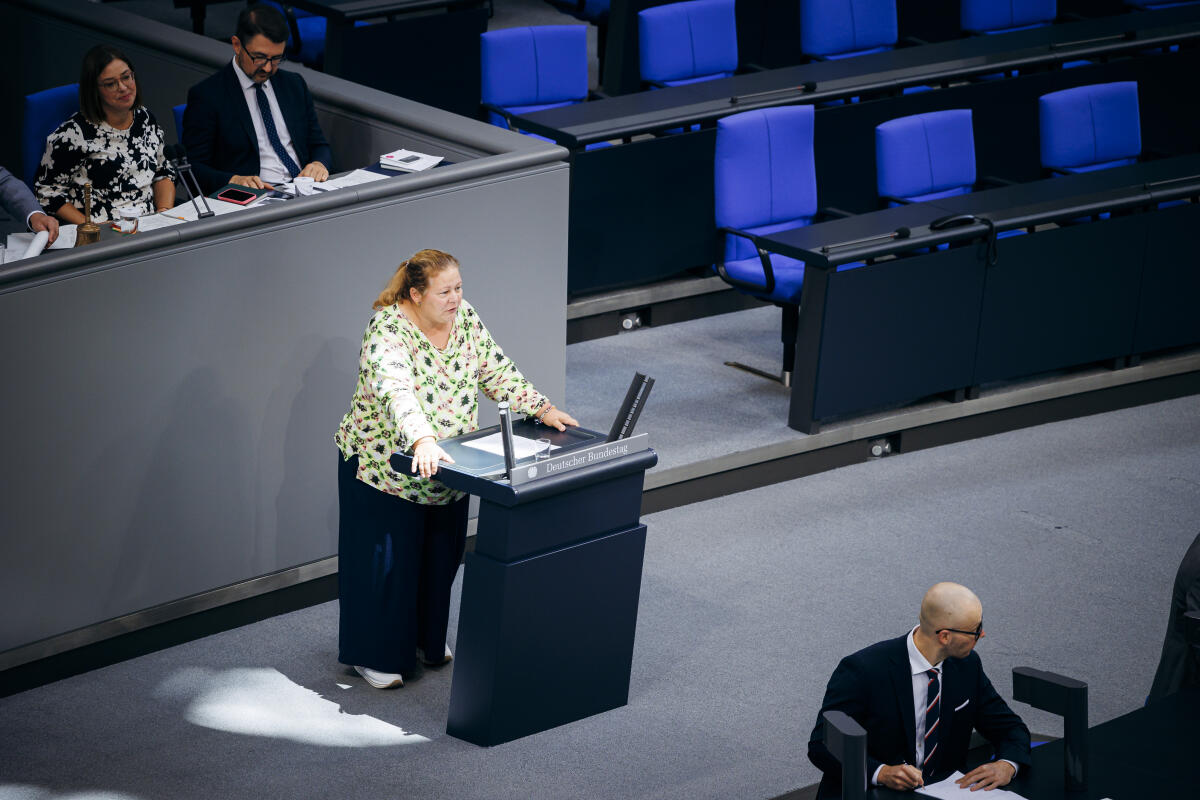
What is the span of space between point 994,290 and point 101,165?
3.59m

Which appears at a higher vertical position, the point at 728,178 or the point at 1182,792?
the point at 728,178

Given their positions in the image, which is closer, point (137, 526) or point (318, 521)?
point (137, 526)

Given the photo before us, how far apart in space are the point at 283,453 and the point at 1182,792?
2.97 meters

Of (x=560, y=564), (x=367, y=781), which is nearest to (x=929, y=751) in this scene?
(x=560, y=564)

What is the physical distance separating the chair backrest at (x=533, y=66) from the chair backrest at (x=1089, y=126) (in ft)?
7.35

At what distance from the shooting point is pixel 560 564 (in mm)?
A: 4922

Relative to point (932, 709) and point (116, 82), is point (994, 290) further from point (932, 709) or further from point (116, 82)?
point (116, 82)

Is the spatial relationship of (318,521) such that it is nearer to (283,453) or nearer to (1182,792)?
(283,453)

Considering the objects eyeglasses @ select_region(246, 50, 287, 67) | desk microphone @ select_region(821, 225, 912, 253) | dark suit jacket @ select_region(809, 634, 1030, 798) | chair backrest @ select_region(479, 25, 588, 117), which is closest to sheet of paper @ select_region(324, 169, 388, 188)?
eyeglasses @ select_region(246, 50, 287, 67)

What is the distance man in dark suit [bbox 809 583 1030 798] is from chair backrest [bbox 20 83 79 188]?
13.5 feet

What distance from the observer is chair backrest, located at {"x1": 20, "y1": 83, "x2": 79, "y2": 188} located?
22.3ft

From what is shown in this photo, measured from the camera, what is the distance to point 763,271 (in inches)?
291

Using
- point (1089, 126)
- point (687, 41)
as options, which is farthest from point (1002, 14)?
point (687, 41)

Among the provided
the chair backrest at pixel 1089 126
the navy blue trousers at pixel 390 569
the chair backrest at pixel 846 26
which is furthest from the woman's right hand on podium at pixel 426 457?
the chair backrest at pixel 846 26
